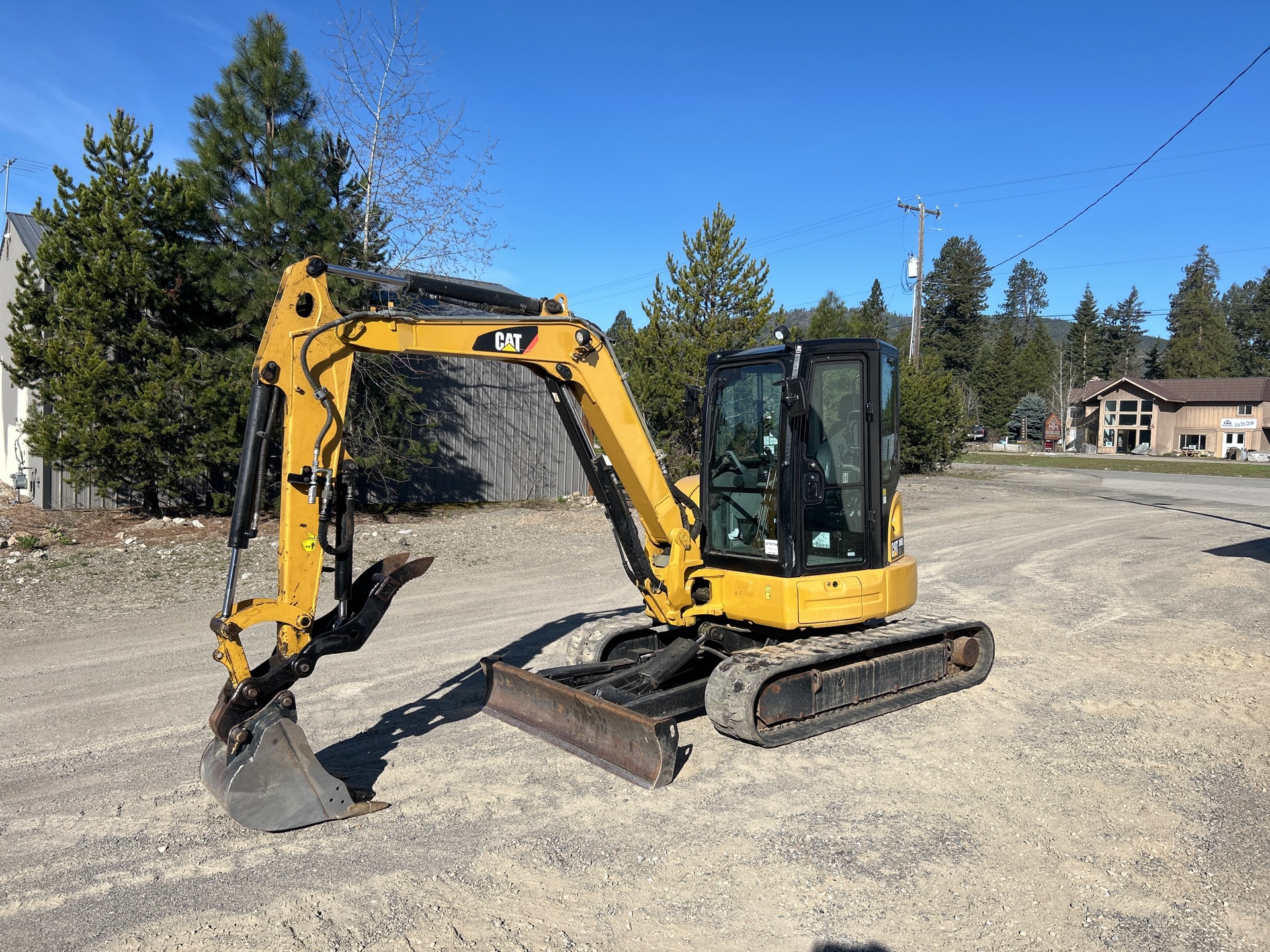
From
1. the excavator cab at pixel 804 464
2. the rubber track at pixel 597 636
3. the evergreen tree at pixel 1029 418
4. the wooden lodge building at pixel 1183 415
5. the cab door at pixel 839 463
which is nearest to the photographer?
the excavator cab at pixel 804 464

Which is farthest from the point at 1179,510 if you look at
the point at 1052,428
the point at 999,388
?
the point at 1052,428

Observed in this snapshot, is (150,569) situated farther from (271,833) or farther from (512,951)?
(512,951)

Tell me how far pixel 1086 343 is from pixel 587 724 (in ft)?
322

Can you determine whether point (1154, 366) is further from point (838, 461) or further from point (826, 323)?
point (838, 461)

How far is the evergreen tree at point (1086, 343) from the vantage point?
90500 millimetres

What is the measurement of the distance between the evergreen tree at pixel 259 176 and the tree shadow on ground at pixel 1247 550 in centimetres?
1512

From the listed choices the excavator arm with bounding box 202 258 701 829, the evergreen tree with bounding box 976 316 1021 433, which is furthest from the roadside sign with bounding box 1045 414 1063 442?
the excavator arm with bounding box 202 258 701 829

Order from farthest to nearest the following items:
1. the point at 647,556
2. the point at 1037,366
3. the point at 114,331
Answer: the point at 1037,366, the point at 114,331, the point at 647,556

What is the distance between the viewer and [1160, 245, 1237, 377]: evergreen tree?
82750mm

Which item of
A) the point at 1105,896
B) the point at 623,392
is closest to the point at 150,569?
the point at 623,392

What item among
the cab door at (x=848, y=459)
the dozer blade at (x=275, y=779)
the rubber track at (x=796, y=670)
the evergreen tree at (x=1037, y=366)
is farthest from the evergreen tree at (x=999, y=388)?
the dozer blade at (x=275, y=779)

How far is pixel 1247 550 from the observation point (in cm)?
1495

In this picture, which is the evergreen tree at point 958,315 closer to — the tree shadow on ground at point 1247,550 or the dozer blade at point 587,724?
the tree shadow on ground at point 1247,550

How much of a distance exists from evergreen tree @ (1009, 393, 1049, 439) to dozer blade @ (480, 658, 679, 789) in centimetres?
7554
